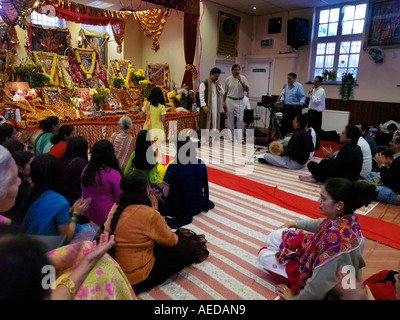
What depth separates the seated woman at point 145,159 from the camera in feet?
9.36

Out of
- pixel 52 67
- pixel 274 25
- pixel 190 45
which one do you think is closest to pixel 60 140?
pixel 52 67

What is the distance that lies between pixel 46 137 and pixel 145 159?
1265 mm

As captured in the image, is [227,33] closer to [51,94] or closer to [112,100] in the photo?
[112,100]

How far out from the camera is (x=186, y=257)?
6.75 feet

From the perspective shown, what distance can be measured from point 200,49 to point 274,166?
4.22 metres

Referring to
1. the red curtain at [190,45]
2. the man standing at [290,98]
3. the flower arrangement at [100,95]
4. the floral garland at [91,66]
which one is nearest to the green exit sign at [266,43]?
the red curtain at [190,45]

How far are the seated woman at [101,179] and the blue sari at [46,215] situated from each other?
582 mm

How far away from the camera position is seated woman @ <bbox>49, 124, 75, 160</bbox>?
9.53 feet

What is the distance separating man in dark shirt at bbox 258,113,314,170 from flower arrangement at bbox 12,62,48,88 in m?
4.81

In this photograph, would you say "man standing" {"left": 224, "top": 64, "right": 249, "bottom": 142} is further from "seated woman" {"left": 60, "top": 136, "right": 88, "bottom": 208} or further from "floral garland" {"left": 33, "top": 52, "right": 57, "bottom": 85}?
"seated woman" {"left": 60, "top": 136, "right": 88, "bottom": 208}

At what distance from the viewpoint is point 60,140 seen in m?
3.02
